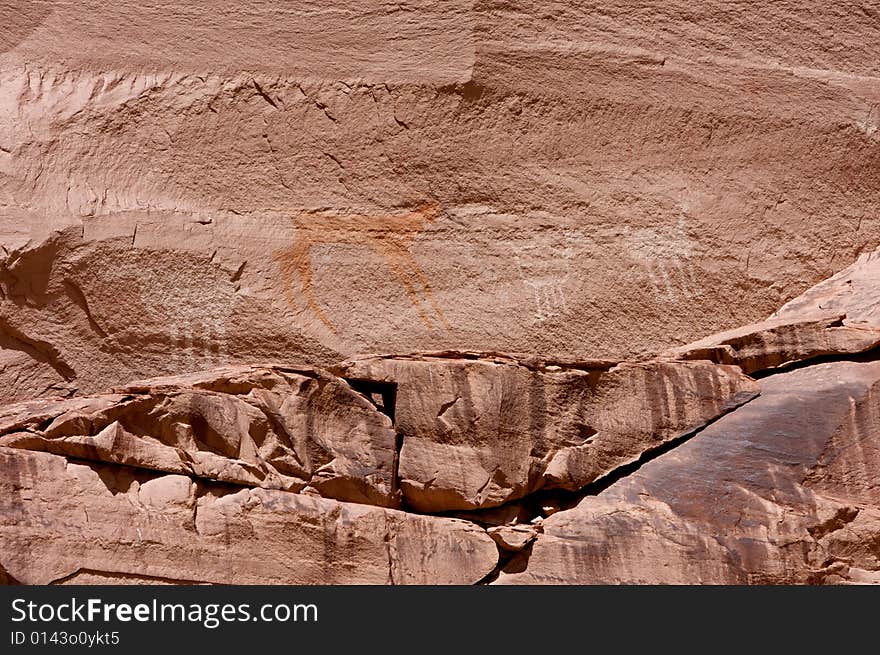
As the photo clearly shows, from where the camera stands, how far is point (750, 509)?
530cm

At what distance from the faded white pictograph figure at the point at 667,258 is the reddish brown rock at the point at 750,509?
83 centimetres

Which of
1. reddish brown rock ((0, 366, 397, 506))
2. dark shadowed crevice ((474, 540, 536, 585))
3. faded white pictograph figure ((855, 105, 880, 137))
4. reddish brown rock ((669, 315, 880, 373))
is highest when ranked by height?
faded white pictograph figure ((855, 105, 880, 137))

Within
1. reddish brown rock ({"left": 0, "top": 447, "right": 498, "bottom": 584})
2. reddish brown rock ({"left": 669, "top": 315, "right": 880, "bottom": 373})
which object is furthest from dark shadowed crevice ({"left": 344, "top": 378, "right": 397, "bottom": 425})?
reddish brown rock ({"left": 669, "top": 315, "right": 880, "bottom": 373})

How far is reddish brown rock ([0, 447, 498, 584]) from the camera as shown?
5.06m

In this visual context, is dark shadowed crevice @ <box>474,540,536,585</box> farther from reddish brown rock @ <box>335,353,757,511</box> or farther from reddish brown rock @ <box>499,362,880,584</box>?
reddish brown rock @ <box>335,353,757,511</box>

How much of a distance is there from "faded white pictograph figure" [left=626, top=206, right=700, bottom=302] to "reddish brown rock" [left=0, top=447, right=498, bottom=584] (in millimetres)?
1613

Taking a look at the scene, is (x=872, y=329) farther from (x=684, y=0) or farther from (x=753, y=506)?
(x=684, y=0)

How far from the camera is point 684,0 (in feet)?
21.4

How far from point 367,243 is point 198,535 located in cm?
168

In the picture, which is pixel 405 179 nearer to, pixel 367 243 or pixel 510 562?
pixel 367 243

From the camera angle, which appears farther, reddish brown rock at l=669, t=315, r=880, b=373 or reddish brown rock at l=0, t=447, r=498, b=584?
reddish brown rock at l=669, t=315, r=880, b=373

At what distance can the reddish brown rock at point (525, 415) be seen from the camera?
545 cm

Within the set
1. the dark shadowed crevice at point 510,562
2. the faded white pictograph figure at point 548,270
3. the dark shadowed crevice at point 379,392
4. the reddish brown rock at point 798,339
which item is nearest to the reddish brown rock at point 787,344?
the reddish brown rock at point 798,339

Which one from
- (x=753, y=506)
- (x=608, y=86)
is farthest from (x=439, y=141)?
(x=753, y=506)
